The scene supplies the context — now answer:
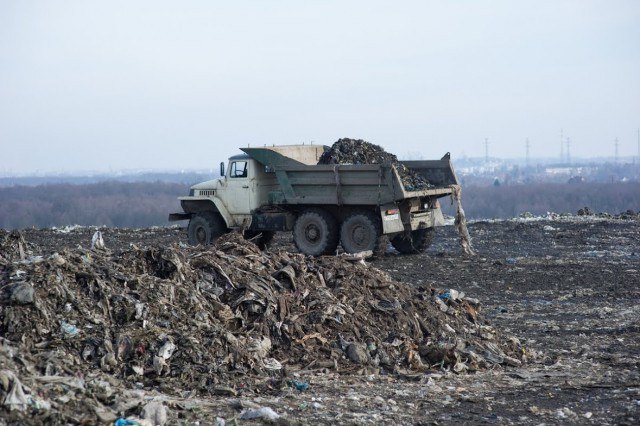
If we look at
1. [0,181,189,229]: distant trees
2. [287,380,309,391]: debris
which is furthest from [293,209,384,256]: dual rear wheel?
[0,181,189,229]: distant trees

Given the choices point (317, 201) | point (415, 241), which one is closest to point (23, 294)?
point (317, 201)

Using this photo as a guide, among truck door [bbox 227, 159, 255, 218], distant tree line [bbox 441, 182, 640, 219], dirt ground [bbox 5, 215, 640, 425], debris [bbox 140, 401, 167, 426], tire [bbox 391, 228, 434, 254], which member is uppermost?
truck door [bbox 227, 159, 255, 218]

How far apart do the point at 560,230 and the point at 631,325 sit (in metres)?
10.0

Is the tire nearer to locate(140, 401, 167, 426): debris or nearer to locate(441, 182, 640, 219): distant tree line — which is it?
locate(140, 401, 167, 426): debris

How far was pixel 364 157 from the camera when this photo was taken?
54.3 feet

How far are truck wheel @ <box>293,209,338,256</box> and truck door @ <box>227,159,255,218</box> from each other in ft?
3.58

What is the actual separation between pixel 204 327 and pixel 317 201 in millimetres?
7909

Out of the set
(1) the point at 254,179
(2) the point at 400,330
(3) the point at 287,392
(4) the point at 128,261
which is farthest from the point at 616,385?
(1) the point at 254,179

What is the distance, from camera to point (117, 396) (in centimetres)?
662

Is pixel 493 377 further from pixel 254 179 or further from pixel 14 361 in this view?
pixel 254 179

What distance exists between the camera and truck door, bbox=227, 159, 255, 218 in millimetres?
16828

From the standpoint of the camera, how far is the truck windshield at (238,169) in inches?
664

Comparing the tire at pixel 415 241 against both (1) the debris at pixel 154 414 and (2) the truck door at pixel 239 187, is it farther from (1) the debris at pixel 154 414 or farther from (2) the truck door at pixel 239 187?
(1) the debris at pixel 154 414

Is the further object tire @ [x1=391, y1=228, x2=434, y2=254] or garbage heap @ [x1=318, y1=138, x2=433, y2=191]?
tire @ [x1=391, y1=228, x2=434, y2=254]
